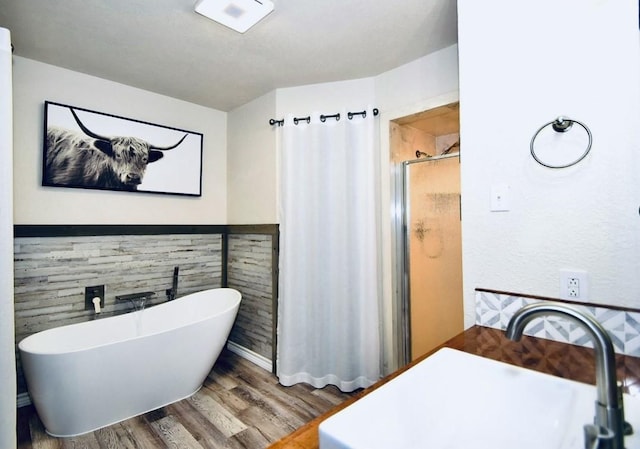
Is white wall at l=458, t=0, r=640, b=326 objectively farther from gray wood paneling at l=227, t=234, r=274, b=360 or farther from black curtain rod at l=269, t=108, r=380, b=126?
gray wood paneling at l=227, t=234, r=274, b=360

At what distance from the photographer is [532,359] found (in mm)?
1030

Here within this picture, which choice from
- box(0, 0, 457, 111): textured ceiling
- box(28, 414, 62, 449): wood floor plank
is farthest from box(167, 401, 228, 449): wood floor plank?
box(0, 0, 457, 111): textured ceiling

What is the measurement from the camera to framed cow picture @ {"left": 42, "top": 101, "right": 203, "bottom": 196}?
2.30m

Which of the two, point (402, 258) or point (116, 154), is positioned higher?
point (116, 154)

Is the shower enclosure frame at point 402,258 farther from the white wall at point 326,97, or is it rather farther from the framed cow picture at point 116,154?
the framed cow picture at point 116,154

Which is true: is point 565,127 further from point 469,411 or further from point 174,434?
point 174,434

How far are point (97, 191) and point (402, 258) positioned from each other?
98.9 inches

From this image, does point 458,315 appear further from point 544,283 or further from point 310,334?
point 544,283

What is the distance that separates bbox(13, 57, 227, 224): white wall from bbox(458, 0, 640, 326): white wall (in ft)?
8.21

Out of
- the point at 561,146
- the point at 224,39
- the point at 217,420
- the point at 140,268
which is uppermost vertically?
the point at 224,39

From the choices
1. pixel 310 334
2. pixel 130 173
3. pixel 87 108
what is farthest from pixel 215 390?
pixel 87 108

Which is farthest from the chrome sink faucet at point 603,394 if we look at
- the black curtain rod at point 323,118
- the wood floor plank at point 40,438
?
the wood floor plank at point 40,438

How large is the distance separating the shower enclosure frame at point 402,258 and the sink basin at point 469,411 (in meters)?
1.46

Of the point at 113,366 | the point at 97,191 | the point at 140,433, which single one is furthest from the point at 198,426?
the point at 97,191
